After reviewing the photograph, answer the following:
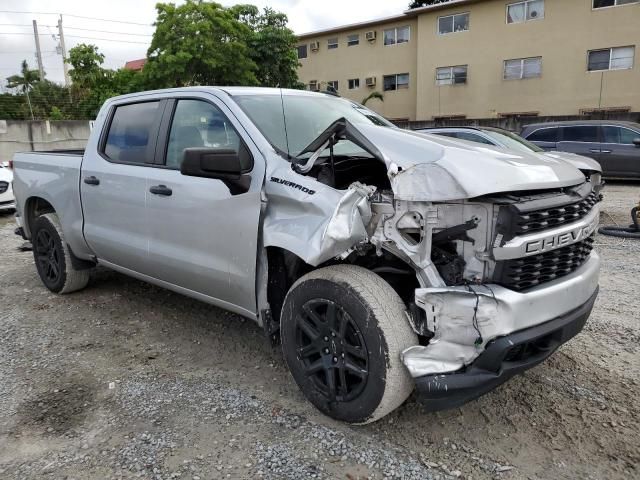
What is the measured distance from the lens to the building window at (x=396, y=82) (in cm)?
2855

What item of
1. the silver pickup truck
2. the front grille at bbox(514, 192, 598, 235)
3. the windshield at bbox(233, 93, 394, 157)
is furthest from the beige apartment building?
the front grille at bbox(514, 192, 598, 235)

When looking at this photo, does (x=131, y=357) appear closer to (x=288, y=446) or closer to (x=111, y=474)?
(x=111, y=474)

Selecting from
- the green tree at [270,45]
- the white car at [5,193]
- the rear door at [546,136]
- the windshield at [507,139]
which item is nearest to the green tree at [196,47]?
the green tree at [270,45]

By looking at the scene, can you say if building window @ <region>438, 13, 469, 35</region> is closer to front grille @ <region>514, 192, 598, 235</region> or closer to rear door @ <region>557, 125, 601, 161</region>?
rear door @ <region>557, 125, 601, 161</region>

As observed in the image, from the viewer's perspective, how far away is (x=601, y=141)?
12.0 meters

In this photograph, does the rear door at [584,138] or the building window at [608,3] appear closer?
the rear door at [584,138]

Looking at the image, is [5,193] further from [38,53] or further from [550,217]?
[38,53]

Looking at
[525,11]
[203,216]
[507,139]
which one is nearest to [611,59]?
[525,11]

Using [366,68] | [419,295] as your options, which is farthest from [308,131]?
[366,68]

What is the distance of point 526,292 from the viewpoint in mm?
2314

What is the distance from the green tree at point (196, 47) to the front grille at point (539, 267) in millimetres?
23077

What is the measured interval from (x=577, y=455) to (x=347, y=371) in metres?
1.18

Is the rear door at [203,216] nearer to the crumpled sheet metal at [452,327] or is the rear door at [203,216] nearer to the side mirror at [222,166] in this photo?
the side mirror at [222,166]

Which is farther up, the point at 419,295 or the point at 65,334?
the point at 419,295
